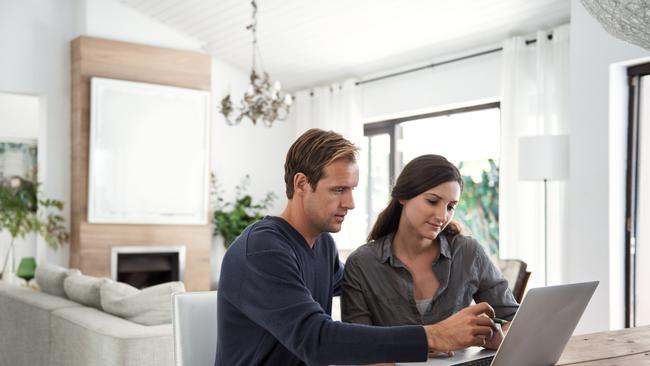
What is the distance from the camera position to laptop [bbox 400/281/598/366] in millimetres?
1389

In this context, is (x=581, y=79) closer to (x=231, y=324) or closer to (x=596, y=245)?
(x=596, y=245)

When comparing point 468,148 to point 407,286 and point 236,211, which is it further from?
point 407,286

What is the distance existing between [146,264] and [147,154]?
3.49 feet

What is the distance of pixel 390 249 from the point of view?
2158 mm

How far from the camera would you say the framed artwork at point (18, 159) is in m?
8.95

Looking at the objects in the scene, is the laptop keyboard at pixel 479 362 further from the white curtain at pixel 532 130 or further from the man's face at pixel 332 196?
the white curtain at pixel 532 130

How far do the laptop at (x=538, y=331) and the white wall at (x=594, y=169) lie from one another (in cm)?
302

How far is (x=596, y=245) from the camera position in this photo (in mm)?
4559

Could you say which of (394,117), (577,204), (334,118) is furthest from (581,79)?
(334,118)

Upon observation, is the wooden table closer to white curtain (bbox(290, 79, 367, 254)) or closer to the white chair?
the white chair

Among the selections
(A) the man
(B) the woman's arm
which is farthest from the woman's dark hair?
(A) the man

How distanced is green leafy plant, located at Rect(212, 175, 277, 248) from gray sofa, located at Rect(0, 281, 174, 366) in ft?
11.2

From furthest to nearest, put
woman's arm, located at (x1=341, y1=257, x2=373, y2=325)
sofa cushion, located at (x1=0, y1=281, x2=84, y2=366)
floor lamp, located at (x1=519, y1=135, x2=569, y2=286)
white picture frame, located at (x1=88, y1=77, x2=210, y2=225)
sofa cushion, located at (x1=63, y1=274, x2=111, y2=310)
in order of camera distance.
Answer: white picture frame, located at (x1=88, y1=77, x2=210, y2=225)
floor lamp, located at (x1=519, y1=135, x2=569, y2=286)
sofa cushion, located at (x1=0, y1=281, x2=84, y2=366)
sofa cushion, located at (x1=63, y1=274, x2=111, y2=310)
woman's arm, located at (x1=341, y1=257, x2=373, y2=325)

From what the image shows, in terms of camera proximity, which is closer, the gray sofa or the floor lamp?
the gray sofa
